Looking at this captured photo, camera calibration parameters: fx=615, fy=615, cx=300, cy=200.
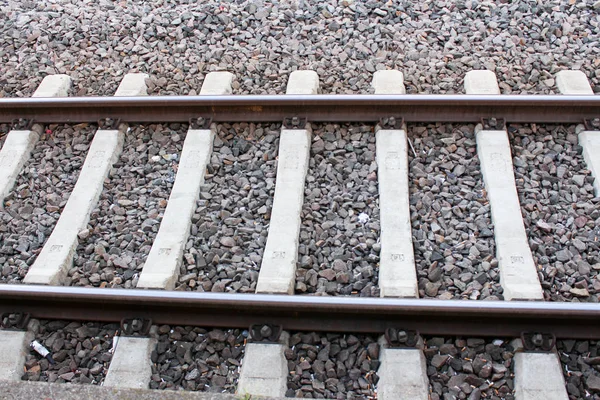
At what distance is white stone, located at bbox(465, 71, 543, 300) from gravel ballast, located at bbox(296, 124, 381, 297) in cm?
83

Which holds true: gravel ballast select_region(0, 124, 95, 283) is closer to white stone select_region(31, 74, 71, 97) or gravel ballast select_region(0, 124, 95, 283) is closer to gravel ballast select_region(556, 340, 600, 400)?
white stone select_region(31, 74, 71, 97)

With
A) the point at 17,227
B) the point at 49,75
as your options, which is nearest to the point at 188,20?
the point at 49,75

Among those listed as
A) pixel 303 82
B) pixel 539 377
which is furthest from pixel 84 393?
pixel 303 82

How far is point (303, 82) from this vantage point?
5582mm

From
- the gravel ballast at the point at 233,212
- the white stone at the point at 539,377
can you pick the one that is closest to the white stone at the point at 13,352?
the gravel ballast at the point at 233,212

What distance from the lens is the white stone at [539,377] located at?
11.3 feet

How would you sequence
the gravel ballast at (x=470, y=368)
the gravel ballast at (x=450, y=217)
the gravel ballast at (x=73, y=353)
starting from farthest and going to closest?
1. the gravel ballast at (x=450, y=217)
2. the gravel ballast at (x=73, y=353)
3. the gravel ballast at (x=470, y=368)

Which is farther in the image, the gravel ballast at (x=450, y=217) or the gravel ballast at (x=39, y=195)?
the gravel ballast at (x=39, y=195)

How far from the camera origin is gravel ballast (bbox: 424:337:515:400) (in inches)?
140

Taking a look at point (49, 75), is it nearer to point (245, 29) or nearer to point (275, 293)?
point (245, 29)

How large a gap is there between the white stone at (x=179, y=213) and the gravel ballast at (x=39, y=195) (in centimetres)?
92

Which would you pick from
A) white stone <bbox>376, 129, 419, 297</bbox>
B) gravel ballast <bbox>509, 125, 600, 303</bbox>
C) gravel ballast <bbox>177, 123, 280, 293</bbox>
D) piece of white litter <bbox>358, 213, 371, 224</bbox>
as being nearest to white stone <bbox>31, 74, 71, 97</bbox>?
gravel ballast <bbox>177, 123, 280, 293</bbox>

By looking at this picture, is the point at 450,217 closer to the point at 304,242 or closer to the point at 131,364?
the point at 304,242

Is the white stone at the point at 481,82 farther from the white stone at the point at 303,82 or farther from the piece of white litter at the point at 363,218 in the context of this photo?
the piece of white litter at the point at 363,218
